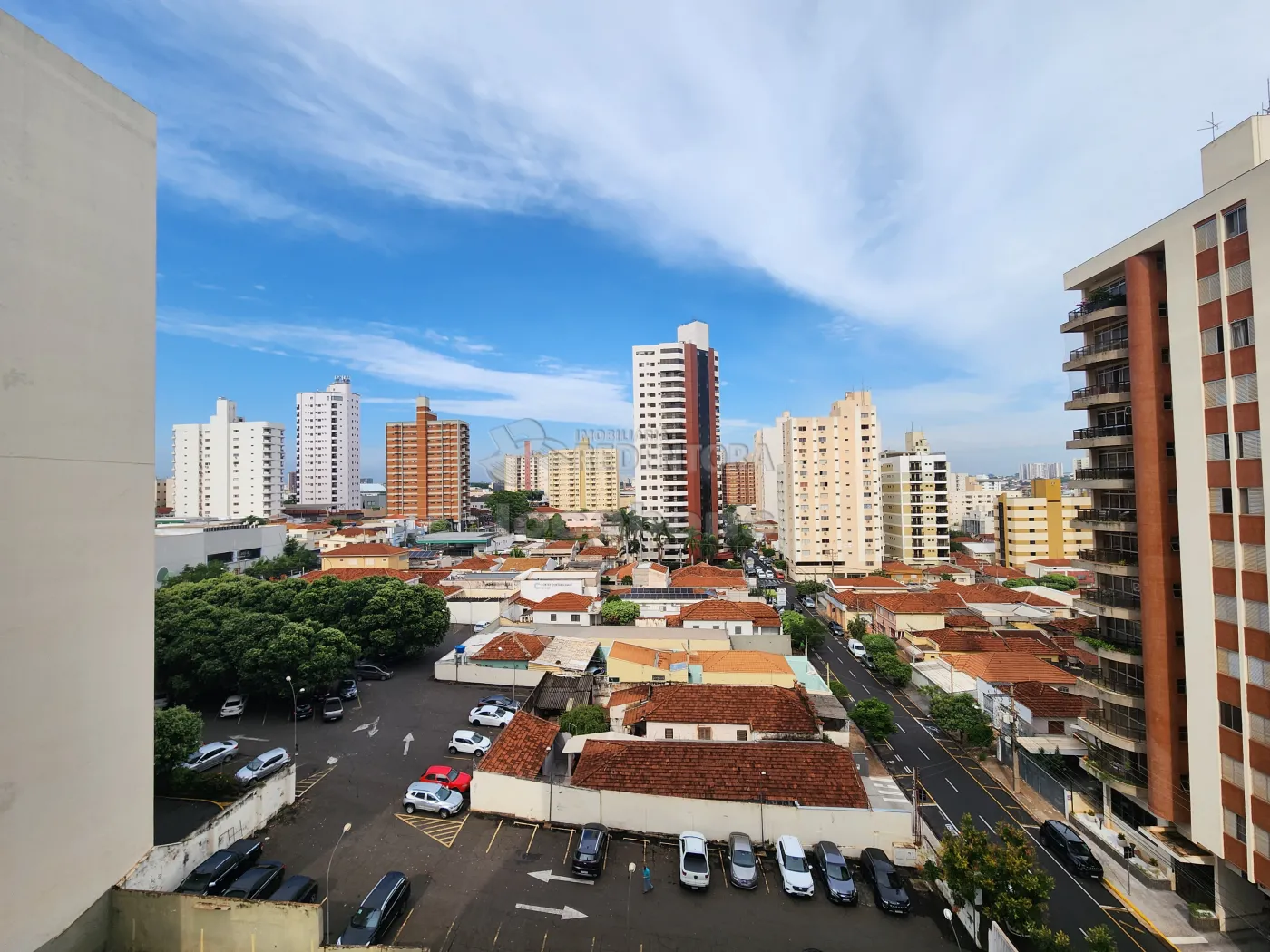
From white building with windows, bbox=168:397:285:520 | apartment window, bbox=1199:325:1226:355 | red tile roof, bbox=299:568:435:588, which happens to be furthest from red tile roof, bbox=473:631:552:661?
white building with windows, bbox=168:397:285:520

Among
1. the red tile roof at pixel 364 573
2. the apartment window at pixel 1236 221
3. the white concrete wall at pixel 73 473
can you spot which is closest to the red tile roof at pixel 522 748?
the white concrete wall at pixel 73 473

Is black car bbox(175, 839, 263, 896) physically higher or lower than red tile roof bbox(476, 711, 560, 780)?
lower

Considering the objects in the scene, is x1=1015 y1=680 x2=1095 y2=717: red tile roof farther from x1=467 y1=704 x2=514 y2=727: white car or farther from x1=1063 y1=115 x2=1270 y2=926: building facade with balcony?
x1=467 y1=704 x2=514 y2=727: white car

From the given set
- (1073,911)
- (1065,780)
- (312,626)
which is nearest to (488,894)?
(1073,911)

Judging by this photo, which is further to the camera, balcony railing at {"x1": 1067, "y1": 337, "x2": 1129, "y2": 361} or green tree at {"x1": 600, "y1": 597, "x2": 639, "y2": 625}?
green tree at {"x1": 600, "y1": 597, "x2": 639, "y2": 625}

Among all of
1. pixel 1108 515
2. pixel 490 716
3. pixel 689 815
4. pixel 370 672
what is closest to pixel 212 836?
pixel 490 716

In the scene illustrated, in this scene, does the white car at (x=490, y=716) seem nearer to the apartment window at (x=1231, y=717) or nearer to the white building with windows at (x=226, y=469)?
the apartment window at (x=1231, y=717)
